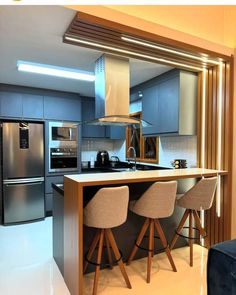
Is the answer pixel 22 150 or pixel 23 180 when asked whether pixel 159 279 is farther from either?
pixel 22 150

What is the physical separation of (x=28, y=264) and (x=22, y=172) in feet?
5.66

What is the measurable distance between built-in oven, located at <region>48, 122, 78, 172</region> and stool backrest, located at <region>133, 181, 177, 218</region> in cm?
242

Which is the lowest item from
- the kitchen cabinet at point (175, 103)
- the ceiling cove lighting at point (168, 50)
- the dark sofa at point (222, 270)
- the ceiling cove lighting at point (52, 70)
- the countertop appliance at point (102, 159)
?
the dark sofa at point (222, 270)

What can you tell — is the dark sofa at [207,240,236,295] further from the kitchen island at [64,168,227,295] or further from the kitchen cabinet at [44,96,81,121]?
the kitchen cabinet at [44,96,81,121]

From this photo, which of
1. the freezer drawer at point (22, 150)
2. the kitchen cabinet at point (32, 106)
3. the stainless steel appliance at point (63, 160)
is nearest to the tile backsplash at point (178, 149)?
the stainless steel appliance at point (63, 160)

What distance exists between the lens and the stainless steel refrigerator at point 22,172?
12.5 feet

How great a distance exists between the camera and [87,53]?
2.63 meters

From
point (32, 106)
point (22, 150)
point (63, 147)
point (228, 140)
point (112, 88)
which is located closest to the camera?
point (112, 88)

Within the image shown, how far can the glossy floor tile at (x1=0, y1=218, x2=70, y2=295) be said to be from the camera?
85.4 inches

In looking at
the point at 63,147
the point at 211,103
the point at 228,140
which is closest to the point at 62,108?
the point at 63,147

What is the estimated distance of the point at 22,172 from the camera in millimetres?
3916

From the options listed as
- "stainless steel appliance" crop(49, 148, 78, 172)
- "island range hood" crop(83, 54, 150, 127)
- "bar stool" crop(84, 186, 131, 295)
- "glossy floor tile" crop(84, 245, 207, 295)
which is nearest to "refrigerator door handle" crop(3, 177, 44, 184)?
"stainless steel appliance" crop(49, 148, 78, 172)

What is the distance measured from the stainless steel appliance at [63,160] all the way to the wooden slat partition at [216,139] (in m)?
2.42

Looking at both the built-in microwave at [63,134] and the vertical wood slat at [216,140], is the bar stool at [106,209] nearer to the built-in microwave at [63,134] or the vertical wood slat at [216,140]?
the vertical wood slat at [216,140]
